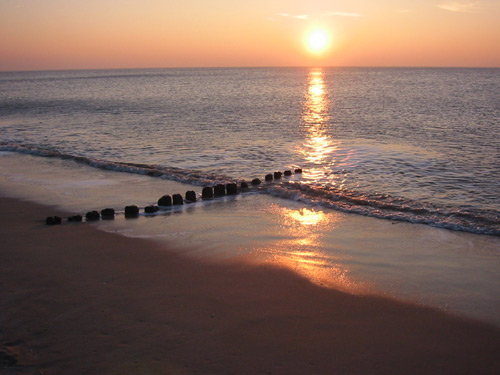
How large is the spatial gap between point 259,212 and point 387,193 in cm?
493

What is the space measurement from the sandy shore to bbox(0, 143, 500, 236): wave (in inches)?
210

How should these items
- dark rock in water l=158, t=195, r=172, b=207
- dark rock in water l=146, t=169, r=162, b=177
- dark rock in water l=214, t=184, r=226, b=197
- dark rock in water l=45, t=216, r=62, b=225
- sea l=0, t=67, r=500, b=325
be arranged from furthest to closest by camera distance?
dark rock in water l=146, t=169, r=162, b=177 < dark rock in water l=214, t=184, r=226, b=197 < dark rock in water l=158, t=195, r=172, b=207 < dark rock in water l=45, t=216, r=62, b=225 < sea l=0, t=67, r=500, b=325

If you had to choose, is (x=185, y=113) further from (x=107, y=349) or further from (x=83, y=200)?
(x=107, y=349)

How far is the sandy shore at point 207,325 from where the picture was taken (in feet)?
19.0

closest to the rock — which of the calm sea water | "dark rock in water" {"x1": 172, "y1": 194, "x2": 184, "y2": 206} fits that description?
"dark rock in water" {"x1": 172, "y1": 194, "x2": 184, "y2": 206}

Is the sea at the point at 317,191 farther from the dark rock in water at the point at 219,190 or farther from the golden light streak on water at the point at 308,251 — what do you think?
the dark rock in water at the point at 219,190

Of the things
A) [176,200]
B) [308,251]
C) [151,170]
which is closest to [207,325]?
[308,251]

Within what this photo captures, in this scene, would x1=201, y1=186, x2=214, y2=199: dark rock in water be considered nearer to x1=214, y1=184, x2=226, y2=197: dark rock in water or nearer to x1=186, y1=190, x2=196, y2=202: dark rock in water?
x1=214, y1=184, x2=226, y2=197: dark rock in water

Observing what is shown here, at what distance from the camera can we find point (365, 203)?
13906mm

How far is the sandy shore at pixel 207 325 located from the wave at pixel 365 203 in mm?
5330

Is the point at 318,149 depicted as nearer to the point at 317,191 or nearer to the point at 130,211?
the point at 317,191

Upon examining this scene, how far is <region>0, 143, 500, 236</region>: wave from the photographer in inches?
476

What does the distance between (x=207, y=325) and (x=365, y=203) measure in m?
8.47

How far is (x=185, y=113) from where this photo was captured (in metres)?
46.0
